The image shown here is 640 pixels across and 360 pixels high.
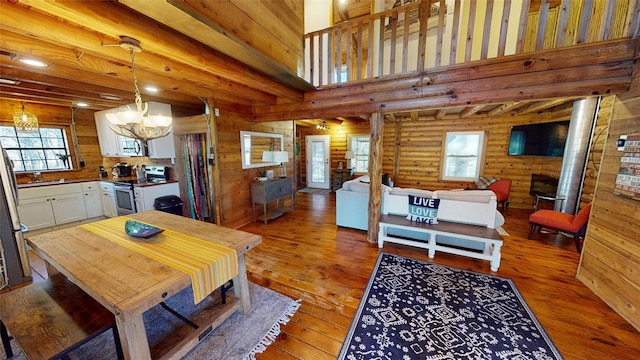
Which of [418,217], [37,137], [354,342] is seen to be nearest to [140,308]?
[354,342]

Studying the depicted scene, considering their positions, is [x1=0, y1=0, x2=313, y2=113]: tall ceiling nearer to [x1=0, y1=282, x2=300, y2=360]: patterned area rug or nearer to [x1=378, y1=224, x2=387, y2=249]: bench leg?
[x1=0, y1=282, x2=300, y2=360]: patterned area rug

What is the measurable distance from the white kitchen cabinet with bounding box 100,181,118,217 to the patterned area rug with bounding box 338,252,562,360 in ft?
15.7

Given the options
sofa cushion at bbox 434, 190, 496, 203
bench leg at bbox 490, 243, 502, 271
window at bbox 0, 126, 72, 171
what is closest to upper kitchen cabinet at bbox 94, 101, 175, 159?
window at bbox 0, 126, 72, 171

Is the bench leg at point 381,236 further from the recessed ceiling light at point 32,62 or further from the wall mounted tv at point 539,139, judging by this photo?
the recessed ceiling light at point 32,62

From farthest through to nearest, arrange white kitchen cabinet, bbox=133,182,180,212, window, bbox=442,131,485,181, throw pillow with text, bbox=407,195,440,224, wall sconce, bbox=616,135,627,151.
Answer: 1. window, bbox=442,131,485,181
2. white kitchen cabinet, bbox=133,182,180,212
3. throw pillow with text, bbox=407,195,440,224
4. wall sconce, bbox=616,135,627,151

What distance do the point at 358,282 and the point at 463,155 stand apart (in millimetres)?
5009

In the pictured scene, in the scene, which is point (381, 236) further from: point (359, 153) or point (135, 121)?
point (359, 153)

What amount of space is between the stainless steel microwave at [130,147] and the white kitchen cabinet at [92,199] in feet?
2.73

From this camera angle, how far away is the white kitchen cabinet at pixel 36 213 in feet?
11.0

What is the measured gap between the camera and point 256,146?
4.39 m

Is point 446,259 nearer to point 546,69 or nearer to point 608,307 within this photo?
point 608,307

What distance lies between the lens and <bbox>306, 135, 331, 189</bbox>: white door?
7266 millimetres

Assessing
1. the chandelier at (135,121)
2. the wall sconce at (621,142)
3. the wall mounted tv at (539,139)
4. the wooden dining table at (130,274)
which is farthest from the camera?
the wall mounted tv at (539,139)

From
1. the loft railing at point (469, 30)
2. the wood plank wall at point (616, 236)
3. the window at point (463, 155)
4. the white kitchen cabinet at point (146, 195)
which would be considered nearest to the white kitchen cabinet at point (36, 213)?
the white kitchen cabinet at point (146, 195)
